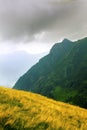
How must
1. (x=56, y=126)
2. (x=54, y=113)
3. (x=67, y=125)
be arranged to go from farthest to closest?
(x=54, y=113), (x=67, y=125), (x=56, y=126)

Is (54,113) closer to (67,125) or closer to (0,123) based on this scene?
(67,125)

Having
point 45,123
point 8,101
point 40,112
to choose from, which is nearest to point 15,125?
point 45,123

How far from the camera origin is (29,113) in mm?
15047

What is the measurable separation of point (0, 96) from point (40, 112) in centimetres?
343

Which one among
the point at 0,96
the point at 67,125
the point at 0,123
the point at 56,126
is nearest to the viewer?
the point at 0,123

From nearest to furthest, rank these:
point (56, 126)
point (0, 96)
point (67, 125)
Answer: point (56, 126) < point (67, 125) < point (0, 96)

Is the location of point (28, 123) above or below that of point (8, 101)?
below

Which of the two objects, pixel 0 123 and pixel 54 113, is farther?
pixel 54 113

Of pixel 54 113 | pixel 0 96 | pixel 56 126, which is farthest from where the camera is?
pixel 0 96

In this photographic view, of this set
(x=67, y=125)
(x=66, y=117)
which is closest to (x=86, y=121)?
(x=66, y=117)

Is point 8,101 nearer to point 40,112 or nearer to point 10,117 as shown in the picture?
point 40,112

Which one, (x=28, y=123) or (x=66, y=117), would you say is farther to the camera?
(x=66, y=117)

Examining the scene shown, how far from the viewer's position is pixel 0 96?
17.9 m

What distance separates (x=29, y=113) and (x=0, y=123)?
2477 millimetres
